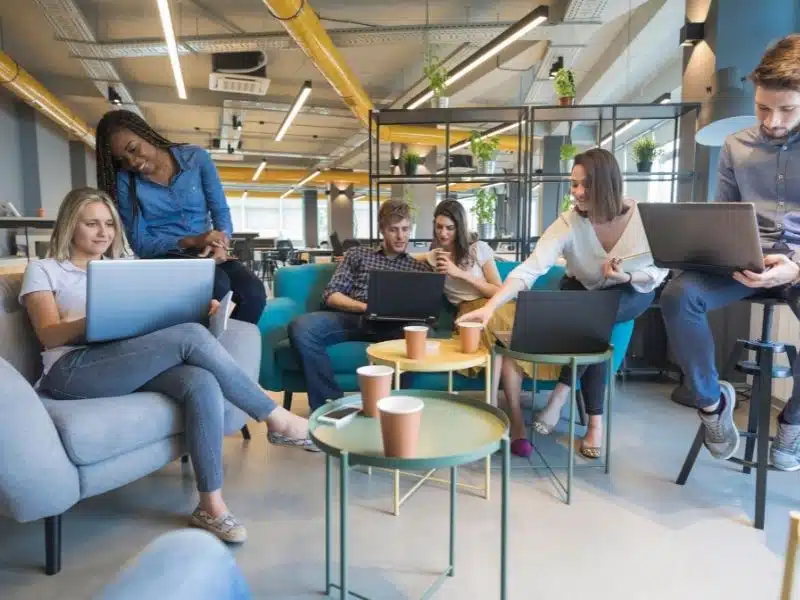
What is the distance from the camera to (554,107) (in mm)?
3961

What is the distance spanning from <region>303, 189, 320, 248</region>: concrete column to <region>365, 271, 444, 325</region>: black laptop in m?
19.1

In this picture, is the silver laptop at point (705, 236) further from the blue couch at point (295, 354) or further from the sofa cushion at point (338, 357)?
the sofa cushion at point (338, 357)

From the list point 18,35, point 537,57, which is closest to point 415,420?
point 537,57

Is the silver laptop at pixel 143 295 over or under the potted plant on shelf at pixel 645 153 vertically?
under

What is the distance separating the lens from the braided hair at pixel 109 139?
245 centimetres

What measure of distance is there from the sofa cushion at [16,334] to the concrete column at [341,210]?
1604 cm

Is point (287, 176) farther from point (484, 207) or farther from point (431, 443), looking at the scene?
point (431, 443)

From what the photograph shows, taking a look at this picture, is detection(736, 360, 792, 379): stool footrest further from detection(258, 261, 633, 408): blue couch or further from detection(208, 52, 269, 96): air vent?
detection(208, 52, 269, 96): air vent

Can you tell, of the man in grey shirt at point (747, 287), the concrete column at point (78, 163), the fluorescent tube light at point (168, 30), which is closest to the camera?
the man in grey shirt at point (747, 287)

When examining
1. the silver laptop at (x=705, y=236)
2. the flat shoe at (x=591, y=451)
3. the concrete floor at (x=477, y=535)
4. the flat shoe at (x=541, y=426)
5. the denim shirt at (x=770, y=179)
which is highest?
the denim shirt at (x=770, y=179)

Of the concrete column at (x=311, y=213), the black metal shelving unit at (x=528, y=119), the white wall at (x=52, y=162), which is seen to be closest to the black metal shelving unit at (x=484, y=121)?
the black metal shelving unit at (x=528, y=119)

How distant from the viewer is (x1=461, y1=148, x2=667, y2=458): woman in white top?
2.46m

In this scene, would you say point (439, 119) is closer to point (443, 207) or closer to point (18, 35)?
point (443, 207)

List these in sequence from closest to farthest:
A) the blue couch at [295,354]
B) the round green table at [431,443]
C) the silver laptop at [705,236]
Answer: the round green table at [431,443] → the silver laptop at [705,236] → the blue couch at [295,354]
